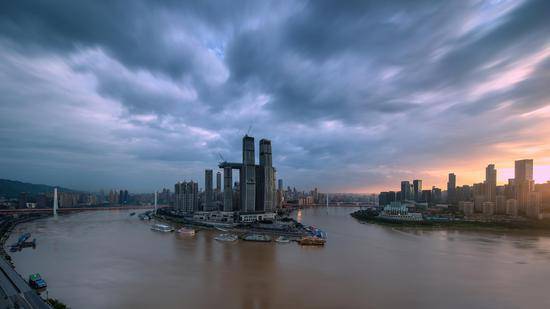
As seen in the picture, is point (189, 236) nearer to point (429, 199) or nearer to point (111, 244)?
point (111, 244)

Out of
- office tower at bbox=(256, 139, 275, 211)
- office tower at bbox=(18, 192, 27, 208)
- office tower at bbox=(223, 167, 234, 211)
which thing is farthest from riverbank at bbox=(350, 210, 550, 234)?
office tower at bbox=(18, 192, 27, 208)

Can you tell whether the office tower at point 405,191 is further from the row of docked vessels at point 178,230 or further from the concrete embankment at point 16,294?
the concrete embankment at point 16,294

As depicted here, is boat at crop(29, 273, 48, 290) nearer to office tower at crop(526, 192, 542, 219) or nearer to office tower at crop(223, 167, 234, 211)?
office tower at crop(223, 167, 234, 211)

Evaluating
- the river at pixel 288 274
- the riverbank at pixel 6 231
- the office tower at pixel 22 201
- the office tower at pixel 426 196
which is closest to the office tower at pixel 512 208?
the river at pixel 288 274

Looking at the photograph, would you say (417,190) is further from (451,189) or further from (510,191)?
(510,191)

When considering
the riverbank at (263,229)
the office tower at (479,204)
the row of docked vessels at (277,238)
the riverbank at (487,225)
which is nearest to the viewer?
the row of docked vessels at (277,238)

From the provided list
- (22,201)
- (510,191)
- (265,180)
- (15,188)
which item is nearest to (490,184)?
(510,191)
